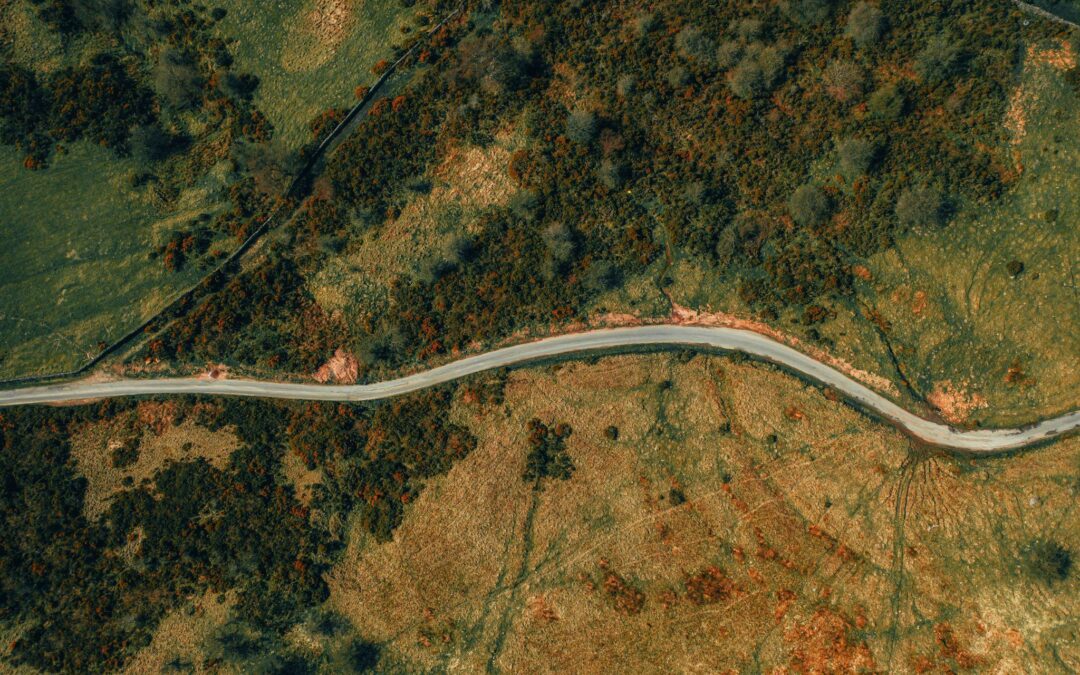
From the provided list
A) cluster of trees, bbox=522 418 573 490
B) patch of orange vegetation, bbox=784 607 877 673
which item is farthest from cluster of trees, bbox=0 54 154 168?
patch of orange vegetation, bbox=784 607 877 673

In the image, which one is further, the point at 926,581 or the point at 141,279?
the point at 141,279

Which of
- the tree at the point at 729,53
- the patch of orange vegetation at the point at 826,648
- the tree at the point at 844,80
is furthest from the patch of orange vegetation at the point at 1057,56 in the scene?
the patch of orange vegetation at the point at 826,648

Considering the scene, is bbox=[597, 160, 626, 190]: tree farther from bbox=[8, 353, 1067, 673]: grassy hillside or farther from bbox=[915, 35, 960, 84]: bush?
bbox=[915, 35, 960, 84]: bush

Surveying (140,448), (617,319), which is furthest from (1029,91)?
(140,448)

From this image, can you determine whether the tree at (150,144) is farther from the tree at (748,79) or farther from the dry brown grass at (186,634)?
the tree at (748,79)

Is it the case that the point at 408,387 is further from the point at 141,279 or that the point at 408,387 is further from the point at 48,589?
the point at 48,589

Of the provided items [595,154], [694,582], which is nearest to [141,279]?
[595,154]
